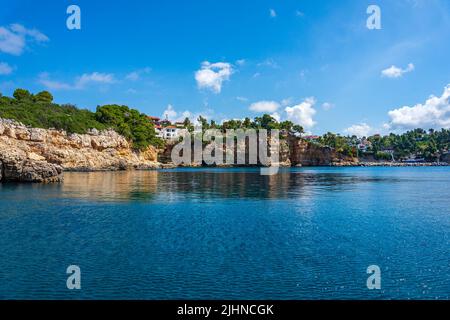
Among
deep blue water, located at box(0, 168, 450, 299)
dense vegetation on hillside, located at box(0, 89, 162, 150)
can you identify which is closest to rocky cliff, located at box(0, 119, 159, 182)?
dense vegetation on hillside, located at box(0, 89, 162, 150)

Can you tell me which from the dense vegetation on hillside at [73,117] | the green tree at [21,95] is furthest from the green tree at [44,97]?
the green tree at [21,95]

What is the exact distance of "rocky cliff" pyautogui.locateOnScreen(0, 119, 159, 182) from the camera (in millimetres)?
57688

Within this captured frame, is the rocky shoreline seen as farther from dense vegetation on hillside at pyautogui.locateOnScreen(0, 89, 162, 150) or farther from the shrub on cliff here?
the shrub on cliff

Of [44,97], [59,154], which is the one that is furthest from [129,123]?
[59,154]

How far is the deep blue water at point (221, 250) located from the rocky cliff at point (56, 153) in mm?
25606

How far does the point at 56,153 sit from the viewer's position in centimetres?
8562

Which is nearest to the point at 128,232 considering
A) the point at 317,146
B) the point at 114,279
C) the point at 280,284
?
Answer: the point at 114,279

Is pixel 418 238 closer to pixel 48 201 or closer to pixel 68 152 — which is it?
pixel 48 201

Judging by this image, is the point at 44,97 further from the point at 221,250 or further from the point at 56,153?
the point at 221,250

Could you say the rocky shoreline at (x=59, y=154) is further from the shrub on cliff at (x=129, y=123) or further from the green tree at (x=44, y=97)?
the green tree at (x=44, y=97)

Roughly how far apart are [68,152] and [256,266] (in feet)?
270

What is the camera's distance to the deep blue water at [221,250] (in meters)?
14.5

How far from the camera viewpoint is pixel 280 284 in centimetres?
1495
